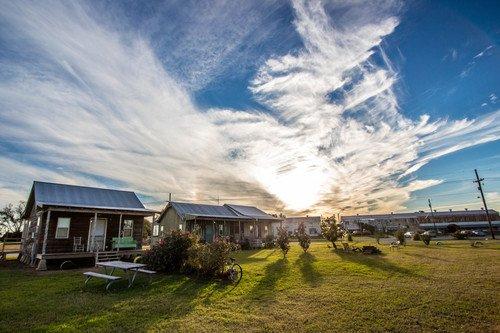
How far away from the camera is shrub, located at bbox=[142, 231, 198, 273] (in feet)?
47.1

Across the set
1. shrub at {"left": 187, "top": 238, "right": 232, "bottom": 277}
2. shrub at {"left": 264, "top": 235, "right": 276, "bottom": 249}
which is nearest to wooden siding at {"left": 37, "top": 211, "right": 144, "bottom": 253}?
shrub at {"left": 187, "top": 238, "right": 232, "bottom": 277}

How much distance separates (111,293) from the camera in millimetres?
10492

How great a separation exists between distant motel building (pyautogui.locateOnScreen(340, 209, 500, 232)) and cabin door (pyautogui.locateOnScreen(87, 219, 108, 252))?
231ft

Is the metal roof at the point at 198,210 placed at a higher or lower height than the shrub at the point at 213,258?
higher

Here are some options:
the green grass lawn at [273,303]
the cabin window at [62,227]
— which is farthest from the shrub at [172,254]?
the cabin window at [62,227]

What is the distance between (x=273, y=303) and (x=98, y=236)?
16992 mm

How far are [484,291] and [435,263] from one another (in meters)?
6.98

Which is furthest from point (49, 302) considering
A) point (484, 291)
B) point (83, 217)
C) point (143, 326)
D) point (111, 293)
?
point (484, 291)

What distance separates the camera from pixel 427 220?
291ft

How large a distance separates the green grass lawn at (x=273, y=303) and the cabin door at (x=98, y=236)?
6341 millimetres

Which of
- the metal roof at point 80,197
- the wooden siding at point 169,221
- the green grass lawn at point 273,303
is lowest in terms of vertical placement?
the green grass lawn at point 273,303

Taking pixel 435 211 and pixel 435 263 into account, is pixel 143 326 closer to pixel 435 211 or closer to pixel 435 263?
pixel 435 263

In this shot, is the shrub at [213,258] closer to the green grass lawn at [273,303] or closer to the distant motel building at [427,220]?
the green grass lawn at [273,303]

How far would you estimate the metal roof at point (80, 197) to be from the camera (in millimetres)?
19453
